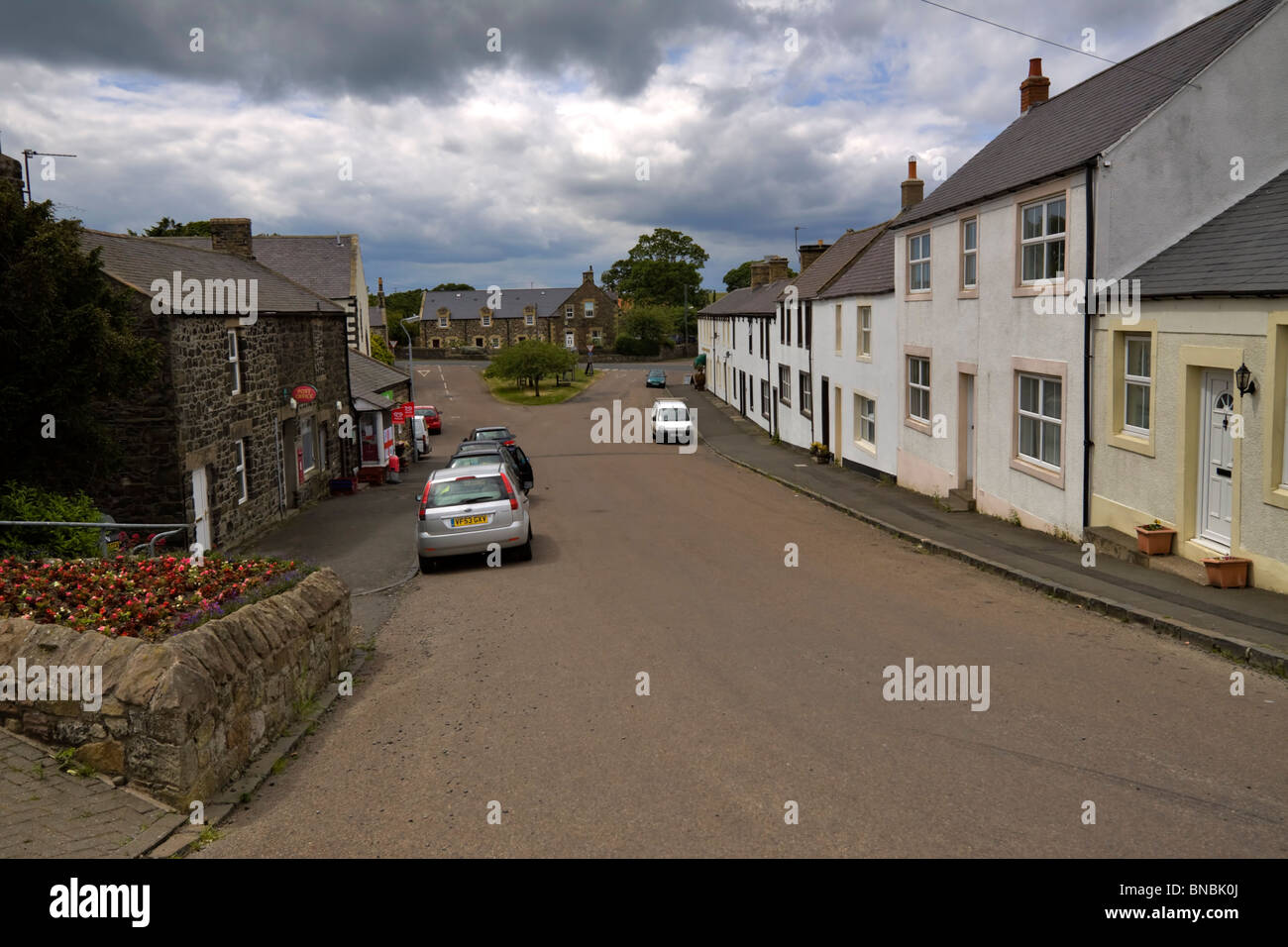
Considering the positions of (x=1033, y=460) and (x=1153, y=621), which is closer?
(x=1153, y=621)

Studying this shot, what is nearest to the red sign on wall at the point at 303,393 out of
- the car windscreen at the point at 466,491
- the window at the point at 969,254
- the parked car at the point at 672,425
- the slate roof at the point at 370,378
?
the slate roof at the point at 370,378

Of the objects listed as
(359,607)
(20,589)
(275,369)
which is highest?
(275,369)

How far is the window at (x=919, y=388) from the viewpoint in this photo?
2231cm

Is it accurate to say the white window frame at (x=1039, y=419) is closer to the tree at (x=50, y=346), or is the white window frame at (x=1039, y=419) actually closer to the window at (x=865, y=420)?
the window at (x=865, y=420)

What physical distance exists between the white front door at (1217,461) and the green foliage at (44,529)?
548 inches

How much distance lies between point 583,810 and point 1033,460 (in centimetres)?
1284

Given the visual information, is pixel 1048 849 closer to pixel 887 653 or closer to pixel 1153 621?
pixel 887 653

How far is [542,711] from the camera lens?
8414mm

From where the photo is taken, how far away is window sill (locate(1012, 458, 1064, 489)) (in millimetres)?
15617

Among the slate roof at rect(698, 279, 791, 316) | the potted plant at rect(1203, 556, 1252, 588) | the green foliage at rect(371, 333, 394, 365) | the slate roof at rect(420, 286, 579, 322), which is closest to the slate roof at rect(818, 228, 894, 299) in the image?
the slate roof at rect(698, 279, 791, 316)

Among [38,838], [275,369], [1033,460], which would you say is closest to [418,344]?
[275,369]

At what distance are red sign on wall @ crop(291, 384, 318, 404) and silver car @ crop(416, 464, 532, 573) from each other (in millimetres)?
9703

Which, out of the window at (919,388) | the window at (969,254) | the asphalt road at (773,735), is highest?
the window at (969,254)

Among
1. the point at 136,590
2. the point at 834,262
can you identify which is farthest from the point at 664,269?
the point at 136,590
